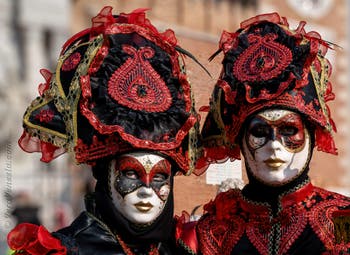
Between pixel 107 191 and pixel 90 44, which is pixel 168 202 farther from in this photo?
pixel 90 44

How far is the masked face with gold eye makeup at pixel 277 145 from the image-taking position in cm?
292

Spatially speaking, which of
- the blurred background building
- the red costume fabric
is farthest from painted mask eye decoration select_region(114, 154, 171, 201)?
the blurred background building

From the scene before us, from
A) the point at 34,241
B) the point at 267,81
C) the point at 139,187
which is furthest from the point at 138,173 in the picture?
the point at 267,81

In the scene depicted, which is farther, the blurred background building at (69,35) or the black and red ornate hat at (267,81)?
the blurred background building at (69,35)

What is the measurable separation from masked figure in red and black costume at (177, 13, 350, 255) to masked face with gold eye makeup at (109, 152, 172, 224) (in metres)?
0.25

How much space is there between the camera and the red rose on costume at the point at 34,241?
9.43 feet

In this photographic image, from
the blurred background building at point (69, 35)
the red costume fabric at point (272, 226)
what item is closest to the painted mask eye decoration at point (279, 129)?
the red costume fabric at point (272, 226)

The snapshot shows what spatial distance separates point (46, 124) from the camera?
3.05m

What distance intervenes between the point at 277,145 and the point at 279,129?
54 mm

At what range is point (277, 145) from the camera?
2.91m

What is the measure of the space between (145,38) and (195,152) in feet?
1.36

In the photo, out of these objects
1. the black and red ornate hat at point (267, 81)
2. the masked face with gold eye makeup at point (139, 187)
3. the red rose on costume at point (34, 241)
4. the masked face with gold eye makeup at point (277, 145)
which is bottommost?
the red rose on costume at point (34, 241)

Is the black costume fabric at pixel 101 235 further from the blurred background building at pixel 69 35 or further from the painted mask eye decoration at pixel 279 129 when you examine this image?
the blurred background building at pixel 69 35

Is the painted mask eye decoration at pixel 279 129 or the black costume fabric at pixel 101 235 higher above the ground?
the painted mask eye decoration at pixel 279 129
